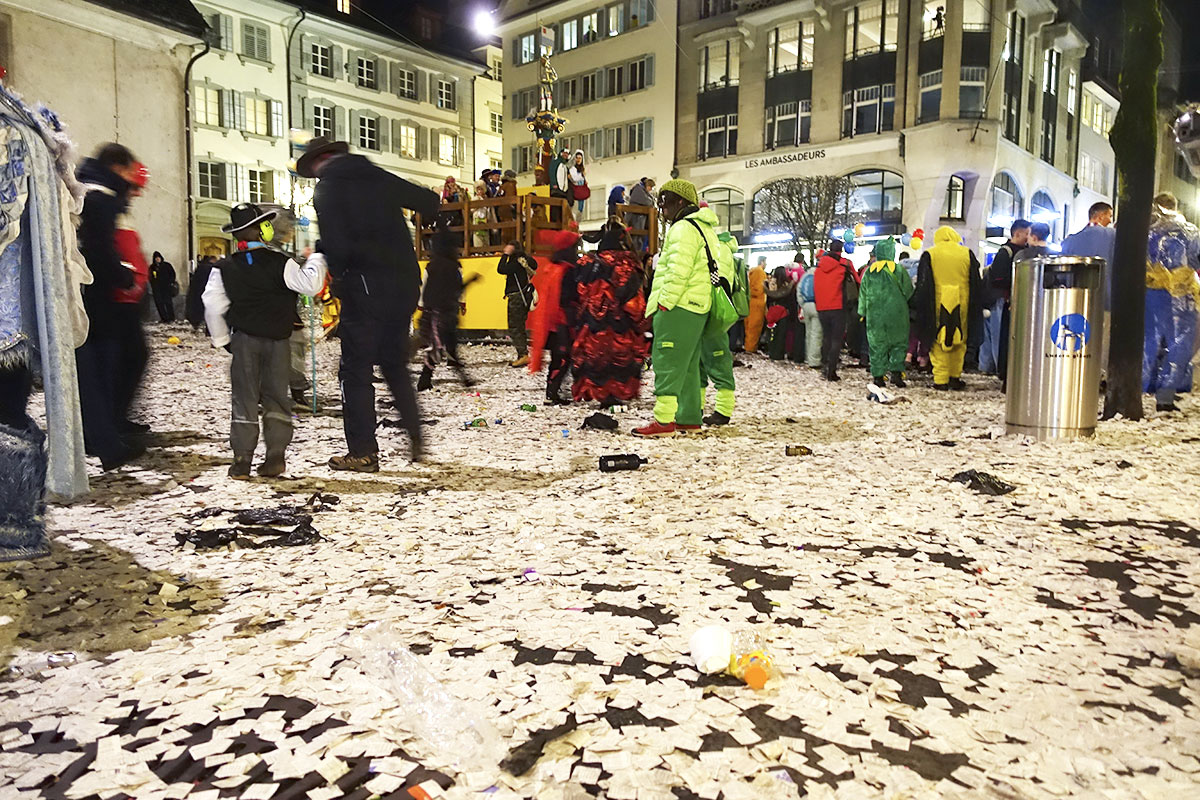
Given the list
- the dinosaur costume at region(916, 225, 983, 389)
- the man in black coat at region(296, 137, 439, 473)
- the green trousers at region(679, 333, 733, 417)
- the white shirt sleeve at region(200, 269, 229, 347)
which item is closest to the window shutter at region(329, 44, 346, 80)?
the dinosaur costume at region(916, 225, 983, 389)

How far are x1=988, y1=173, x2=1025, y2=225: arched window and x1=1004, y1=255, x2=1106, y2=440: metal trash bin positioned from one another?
27307 mm

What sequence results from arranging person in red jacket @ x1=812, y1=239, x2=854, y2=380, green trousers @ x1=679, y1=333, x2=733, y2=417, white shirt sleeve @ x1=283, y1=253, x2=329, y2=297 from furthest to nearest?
1. person in red jacket @ x1=812, y1=239, x2=854, y2=380
2. green trousers @ x1=679, y1=333, x2=733, y2=417
3. white shirt sleeve @ x1=283, y1=253, x2=329, y2=297

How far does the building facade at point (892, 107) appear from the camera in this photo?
102 ft

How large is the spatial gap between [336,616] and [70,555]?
1.56 metres

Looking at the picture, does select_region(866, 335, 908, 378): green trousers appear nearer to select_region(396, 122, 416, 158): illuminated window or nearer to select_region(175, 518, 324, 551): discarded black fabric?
select_region(175, 518, 324, 551): discarded black fabric

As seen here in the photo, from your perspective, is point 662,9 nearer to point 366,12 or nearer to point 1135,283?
point 366,12

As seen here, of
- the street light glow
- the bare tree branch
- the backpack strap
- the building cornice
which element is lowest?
the backpack strap

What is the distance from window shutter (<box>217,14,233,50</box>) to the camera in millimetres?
38969

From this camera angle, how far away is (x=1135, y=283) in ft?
27.1

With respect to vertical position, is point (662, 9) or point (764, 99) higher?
point (662, 9)

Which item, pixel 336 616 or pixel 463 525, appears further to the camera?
pixel 463 525

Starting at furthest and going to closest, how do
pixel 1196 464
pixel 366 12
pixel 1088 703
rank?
pixel 366 12
pixel 1196 464
pixel 1088 703

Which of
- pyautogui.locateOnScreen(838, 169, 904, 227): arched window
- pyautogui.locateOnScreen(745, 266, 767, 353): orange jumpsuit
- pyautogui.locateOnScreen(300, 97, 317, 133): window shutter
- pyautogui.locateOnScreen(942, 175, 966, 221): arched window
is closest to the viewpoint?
pyautogui.locateOnScreen(745, 266, 767, 353): orange jumpsuit

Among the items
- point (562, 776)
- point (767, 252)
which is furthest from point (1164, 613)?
point (767, 252)
